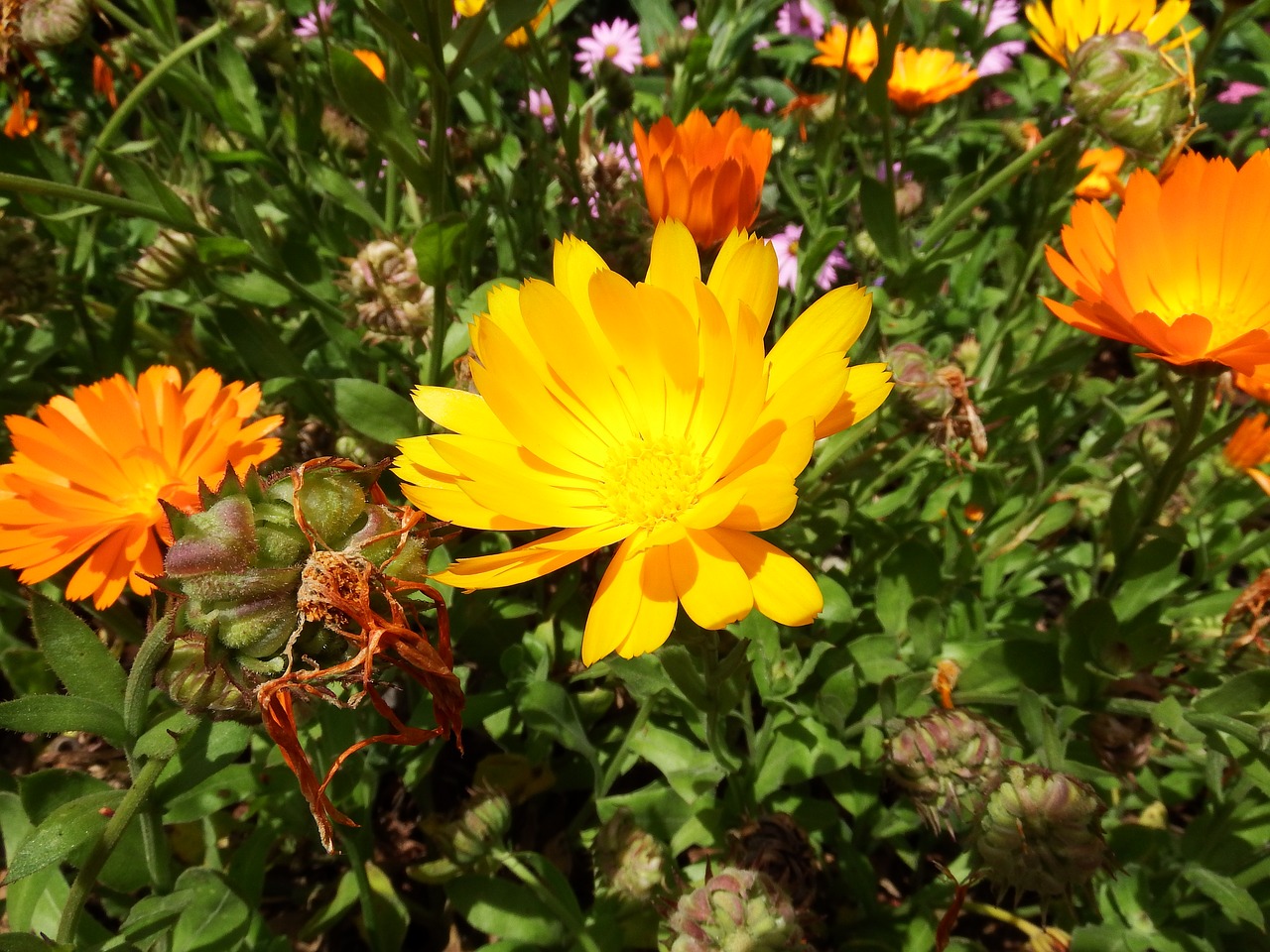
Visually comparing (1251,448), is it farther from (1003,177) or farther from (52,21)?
(52,21)

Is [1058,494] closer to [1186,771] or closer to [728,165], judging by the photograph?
[1186,771]

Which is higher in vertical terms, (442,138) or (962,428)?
(442,138)

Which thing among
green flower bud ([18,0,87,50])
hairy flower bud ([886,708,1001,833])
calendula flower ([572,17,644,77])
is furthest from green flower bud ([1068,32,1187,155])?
calendula flower ([572,17,644,77])

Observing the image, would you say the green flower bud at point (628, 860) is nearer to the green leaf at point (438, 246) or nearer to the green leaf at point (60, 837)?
the green leaf at point (60, 837)

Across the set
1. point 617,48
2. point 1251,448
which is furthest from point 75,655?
point 617,48

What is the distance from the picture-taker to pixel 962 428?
1.75 metres

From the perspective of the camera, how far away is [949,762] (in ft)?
4.51

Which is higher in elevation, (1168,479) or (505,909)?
(1168,479)

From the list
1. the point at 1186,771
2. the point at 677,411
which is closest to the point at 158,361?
the point at 677,411

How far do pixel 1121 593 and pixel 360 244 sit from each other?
2.07 metres

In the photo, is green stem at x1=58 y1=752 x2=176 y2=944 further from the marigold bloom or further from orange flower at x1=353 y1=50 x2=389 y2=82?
orange flower at x1=353 y1=50 x2=389 y2=82

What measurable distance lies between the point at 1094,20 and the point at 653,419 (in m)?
1.87

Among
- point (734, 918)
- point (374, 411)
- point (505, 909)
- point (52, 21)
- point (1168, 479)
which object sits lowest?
point (505, 909)

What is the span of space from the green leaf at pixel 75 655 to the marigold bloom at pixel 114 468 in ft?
0.36
